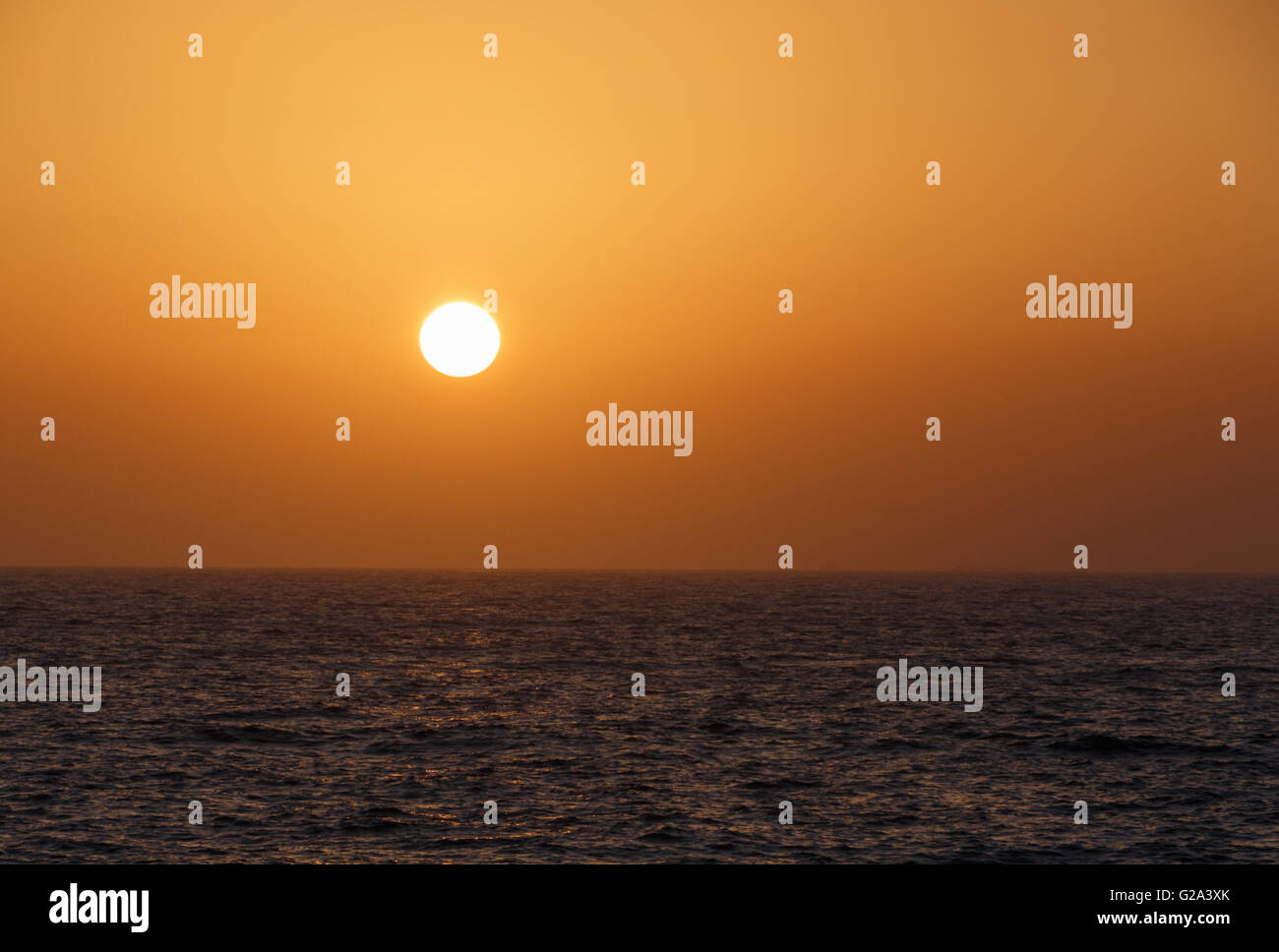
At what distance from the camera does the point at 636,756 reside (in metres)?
47.1

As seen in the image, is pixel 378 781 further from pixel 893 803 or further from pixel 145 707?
pixel 145 707

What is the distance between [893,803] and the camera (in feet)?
131

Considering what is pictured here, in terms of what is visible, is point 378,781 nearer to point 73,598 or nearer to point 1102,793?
point 1102,793

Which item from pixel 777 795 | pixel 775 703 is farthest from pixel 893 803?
pixel 775 703

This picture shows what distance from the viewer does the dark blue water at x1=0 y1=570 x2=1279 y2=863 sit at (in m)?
35.1

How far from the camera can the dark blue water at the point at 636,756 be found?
115 feet

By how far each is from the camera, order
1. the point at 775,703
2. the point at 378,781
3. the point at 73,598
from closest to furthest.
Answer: the point at 378,781, the point at 775,703, the point at 73,598
